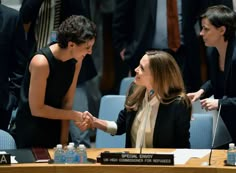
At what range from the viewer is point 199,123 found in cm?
448

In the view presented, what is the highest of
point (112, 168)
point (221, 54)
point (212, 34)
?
point (212, 34)

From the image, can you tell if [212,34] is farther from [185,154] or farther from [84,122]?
[185,154]

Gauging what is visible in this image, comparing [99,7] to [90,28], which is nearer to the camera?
[90,28]

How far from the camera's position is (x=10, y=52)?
4.71m

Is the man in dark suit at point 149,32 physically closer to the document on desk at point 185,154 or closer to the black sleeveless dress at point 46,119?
the black sleeveless dress at point 46,119

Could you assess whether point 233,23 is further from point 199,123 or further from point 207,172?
point 207,172

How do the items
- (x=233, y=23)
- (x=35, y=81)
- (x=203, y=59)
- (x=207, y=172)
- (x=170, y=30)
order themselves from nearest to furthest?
(x=207, y=172) < (x=35, y=81) < (x=233, y=23) < (x=170, y=30) < (x=203, y=59)

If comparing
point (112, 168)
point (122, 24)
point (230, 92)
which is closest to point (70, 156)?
point (112, 168)

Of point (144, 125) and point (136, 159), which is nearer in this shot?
point (136, 159)

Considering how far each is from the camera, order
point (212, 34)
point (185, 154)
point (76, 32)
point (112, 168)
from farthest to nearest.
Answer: point (212, 34), point (76, 32), point (185, 154), point (112, 168)

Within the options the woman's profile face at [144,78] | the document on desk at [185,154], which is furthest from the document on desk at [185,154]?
the woman's profile face at [144,78]

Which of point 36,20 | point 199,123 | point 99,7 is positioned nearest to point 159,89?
point 199,123

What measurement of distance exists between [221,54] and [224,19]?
0.23 metres

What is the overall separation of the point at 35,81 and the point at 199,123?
3.42 ft
